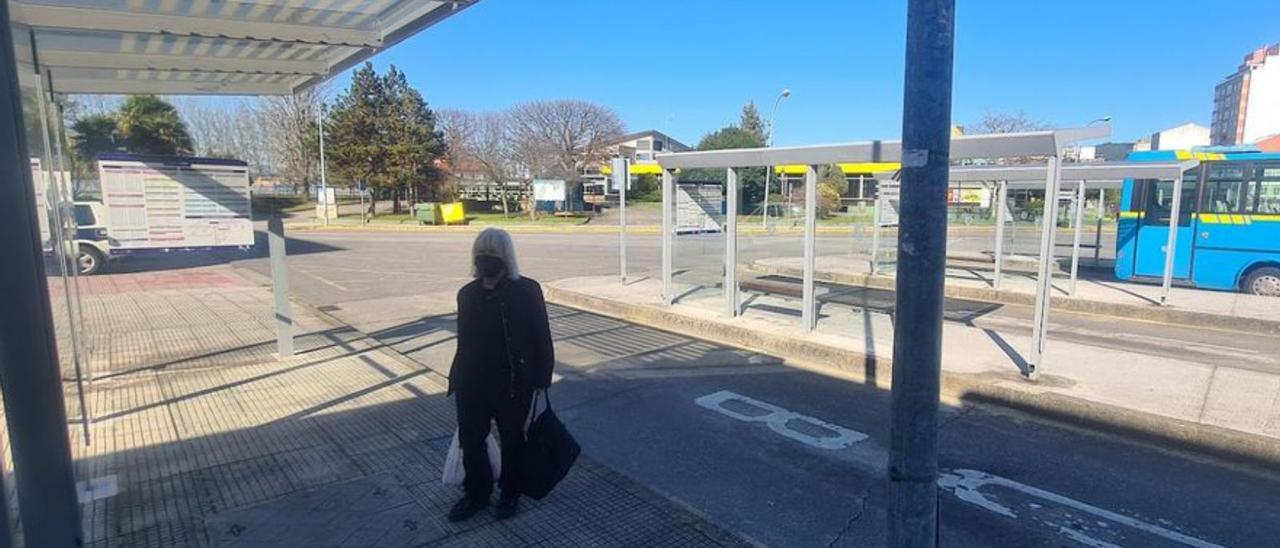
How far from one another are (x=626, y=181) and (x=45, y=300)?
11332mm

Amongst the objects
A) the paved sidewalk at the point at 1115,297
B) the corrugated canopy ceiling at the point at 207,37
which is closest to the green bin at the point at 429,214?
the paved sidewalk at the point at 1115,297

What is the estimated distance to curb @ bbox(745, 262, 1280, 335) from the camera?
28.9 feet

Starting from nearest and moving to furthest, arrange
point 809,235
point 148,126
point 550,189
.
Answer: point 809,235, point 148,126, point 550,189

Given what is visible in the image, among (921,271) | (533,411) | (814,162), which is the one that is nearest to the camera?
(921,271)

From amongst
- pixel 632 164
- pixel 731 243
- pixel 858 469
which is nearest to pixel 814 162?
pixel 731 243

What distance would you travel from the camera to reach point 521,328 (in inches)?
131

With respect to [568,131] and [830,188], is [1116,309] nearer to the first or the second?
[830,188]

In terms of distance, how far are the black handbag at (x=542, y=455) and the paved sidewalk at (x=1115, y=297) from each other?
1029 cm

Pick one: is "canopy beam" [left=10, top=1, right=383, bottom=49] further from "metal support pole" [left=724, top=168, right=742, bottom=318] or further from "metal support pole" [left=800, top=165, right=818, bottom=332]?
"metal support pole" [left=800, top=165, right=818, bottom=332]

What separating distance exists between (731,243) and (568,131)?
45.1m

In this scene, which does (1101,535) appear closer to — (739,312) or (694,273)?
(739,312)

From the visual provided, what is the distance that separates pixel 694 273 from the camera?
11.8m

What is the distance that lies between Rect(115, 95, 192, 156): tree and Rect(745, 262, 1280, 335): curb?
33.6m

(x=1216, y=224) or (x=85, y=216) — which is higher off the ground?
(x=85, y=216)
